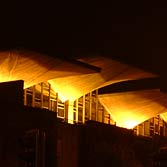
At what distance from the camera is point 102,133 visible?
33969 millimetres

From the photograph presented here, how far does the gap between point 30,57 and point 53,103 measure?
9022mm

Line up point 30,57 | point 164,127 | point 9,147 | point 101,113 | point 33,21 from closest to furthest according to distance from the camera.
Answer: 1. point 9,147
2. point 30,57
3. point 33,21
4. point 101,113
5. point 164,127

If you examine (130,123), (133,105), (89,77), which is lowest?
(130,123)

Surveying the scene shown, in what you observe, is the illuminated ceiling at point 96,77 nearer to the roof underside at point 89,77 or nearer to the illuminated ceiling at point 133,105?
the roof underside at point 89,77

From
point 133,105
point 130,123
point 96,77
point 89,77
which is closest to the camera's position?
point 89,77

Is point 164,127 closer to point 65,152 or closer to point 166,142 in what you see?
point 166,142

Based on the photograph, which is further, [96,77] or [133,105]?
[133,105]

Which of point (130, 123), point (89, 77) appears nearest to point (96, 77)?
point (89, 77)

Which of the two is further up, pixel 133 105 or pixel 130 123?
pixel 133 105

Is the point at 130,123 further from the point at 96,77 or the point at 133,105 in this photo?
the point at 96,77

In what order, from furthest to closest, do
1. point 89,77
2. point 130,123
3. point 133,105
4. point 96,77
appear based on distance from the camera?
point 130,123, point 133,105, point 96,77, point 89,77

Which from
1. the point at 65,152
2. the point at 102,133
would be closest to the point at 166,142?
the point at 102,133

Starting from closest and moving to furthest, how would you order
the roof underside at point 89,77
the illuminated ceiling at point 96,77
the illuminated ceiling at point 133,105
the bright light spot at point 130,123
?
the roof underside at point 89,77, the illuminated ceiling at point 96,77, the illuminated ceiling at point 133,105, the bright light spot at point 130,123

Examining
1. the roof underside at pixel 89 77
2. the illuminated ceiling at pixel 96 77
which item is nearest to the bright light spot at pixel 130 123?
the roof underside at pixel 89 77
